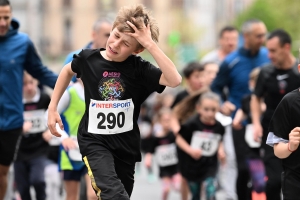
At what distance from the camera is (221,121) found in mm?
11641

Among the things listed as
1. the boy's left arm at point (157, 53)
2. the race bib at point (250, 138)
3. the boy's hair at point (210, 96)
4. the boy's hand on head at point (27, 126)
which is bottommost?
the race bib at point (250, 138)

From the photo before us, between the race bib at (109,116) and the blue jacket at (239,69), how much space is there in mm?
5129

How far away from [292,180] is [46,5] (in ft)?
338

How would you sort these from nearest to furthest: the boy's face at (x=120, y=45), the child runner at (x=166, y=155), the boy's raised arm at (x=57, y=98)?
the boy's face at (x=120, y=45) → the boy's raised arm at (x=57, y=98) → the child runner at (x=166, y=155)

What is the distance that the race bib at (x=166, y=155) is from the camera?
15570 mm

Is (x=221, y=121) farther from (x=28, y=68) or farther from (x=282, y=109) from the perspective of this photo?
(x=282, y=109)

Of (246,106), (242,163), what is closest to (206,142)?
(242,163)

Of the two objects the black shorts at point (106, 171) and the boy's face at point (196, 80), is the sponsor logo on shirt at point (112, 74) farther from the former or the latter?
the boy's face at point (196, 80)

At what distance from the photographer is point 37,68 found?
31.3 ft

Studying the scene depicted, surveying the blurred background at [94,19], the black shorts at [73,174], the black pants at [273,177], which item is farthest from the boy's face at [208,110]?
the blurred background at [94,19]

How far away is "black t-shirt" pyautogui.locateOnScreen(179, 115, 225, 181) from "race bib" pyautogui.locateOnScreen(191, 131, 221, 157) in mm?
51

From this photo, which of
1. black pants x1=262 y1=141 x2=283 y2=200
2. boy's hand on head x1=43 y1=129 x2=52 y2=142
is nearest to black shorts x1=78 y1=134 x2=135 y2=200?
black pants x1=262 y1=141 x2=283 y2=200

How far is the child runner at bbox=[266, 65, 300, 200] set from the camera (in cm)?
705

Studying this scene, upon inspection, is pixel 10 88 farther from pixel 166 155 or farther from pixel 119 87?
pixel 166 155
